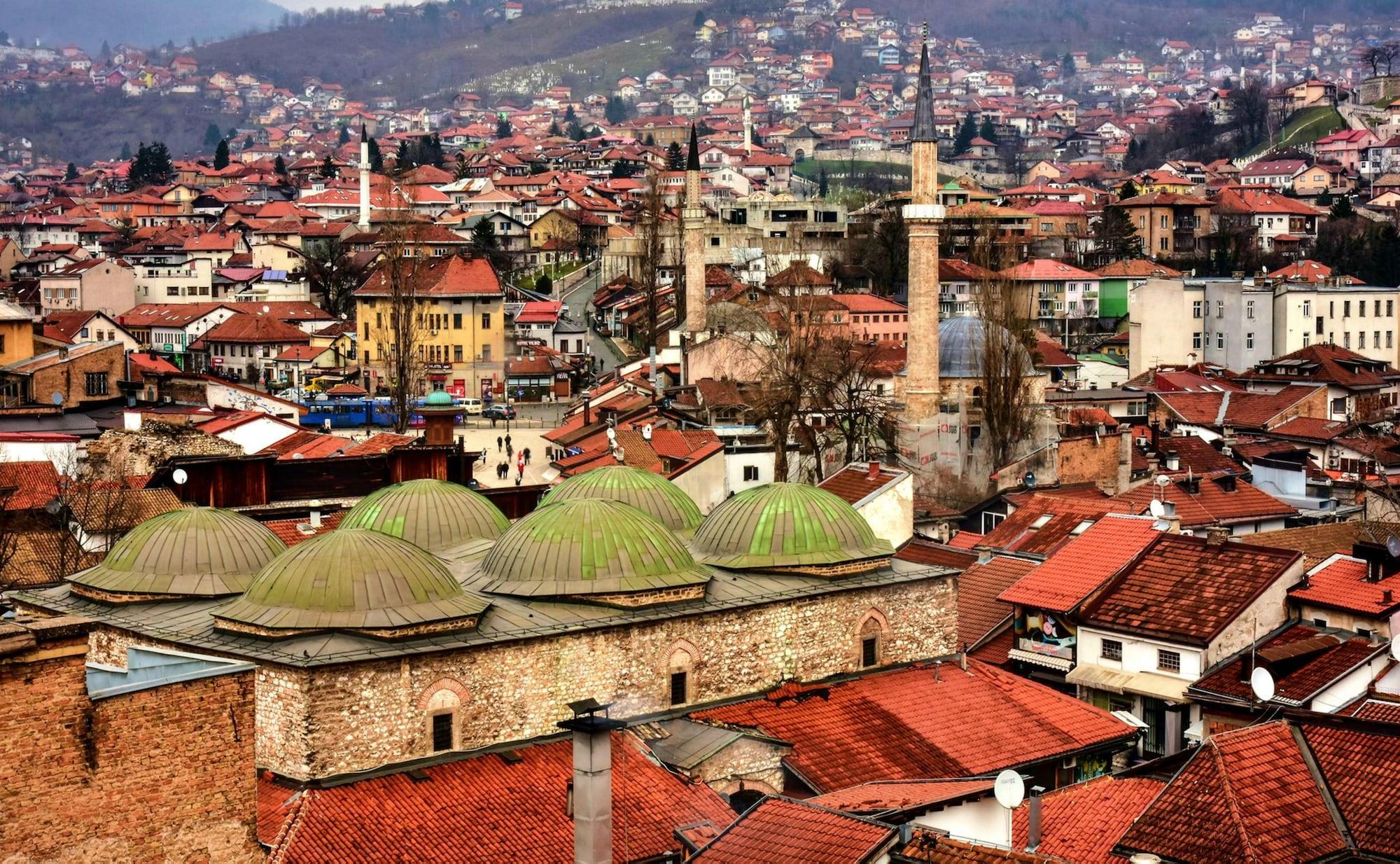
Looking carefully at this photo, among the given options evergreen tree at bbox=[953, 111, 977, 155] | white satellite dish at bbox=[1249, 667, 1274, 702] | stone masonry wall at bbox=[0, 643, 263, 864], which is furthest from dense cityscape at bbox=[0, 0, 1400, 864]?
evergreen tree at bbox=[953, 111, 977, 155]

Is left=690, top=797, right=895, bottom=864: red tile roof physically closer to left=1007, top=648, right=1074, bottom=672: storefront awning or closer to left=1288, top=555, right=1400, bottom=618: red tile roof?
left=1007, top=648, right=1074, bottom=672: storefront awning

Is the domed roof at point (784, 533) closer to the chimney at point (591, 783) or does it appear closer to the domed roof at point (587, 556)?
the domed roof at point (587, 556)

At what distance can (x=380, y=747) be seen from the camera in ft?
56.3

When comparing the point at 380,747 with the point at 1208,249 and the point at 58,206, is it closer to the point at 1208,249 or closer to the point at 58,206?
the point at 1208,249

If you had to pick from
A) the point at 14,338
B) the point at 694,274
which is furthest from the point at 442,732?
the point at 694,274

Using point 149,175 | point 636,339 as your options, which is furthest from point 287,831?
point 149,175

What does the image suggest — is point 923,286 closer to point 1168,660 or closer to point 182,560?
point 1168,660

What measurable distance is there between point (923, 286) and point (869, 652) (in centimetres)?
1721

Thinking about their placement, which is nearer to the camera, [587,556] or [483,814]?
[483,814]

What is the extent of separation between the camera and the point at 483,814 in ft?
54.4

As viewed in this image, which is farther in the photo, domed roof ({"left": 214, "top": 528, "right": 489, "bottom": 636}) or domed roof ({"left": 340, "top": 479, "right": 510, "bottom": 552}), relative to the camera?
domed roof ({"left": 340, "top": 479, "right": 510, "bottom": 552})

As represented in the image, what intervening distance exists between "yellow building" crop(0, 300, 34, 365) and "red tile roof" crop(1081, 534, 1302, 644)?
29.0 metres

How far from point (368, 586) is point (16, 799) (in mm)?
6224

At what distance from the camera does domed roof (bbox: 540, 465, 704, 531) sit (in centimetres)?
2306
